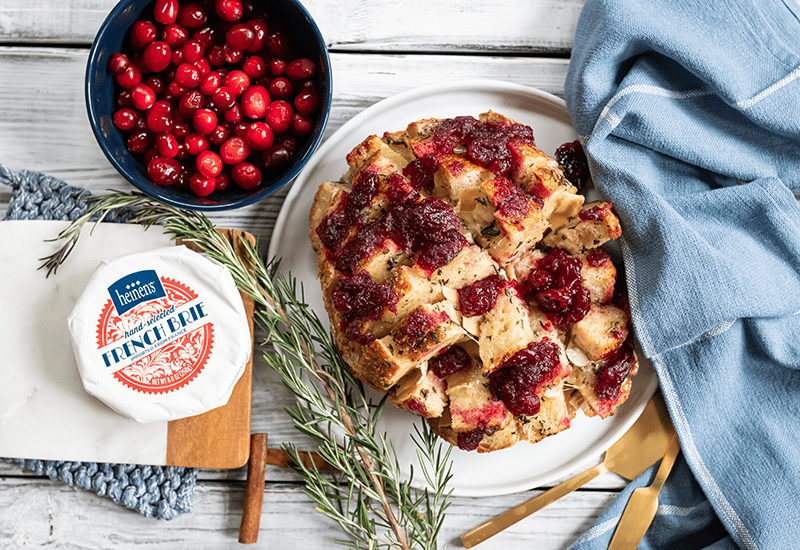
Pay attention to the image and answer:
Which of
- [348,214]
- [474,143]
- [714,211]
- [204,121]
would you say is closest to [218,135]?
[204,121]

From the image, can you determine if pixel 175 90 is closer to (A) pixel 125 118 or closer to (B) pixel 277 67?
(A) pixel 125 118

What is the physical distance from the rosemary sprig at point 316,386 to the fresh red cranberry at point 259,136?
293mm

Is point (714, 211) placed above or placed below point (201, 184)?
above

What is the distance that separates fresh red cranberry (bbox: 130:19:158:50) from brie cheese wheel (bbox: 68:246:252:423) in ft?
2.11

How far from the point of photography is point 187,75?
1.73m

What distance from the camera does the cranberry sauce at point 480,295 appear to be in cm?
156

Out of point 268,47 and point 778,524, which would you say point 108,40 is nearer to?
point 268,47

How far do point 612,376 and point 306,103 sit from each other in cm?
128

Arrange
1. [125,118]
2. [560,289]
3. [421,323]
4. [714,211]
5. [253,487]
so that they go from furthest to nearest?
[253,487] → [714,211] → [125,118] → [560,289] → [421,323]

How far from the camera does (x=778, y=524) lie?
1.94m

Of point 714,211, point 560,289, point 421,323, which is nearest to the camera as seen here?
point 421,323

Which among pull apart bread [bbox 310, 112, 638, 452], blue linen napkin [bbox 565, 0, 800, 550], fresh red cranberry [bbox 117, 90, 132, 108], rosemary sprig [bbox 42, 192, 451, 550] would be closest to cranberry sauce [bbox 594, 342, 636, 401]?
pull apart bread [bbox 310, 112, 638, 452]

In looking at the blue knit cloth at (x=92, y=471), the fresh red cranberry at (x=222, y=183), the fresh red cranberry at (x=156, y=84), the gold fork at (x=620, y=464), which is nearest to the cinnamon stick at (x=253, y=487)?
the blue knit cloth at (x=92, y=471)

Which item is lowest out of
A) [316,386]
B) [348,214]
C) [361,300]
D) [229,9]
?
[316,386]
